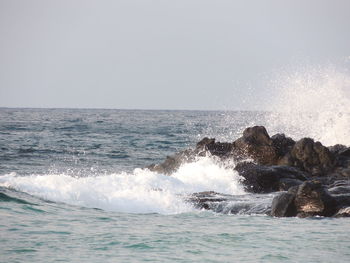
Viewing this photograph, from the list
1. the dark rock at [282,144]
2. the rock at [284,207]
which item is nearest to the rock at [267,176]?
the dark rock at [282,144]

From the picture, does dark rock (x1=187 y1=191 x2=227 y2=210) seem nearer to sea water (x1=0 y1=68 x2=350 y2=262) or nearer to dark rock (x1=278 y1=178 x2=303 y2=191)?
sea water (x1=0 y1=68 x2=350 y2=262)

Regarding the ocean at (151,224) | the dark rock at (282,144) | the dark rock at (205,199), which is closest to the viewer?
the ocean at (151,224)

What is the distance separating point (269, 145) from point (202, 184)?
3.01 m

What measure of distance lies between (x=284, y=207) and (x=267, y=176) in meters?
4.47

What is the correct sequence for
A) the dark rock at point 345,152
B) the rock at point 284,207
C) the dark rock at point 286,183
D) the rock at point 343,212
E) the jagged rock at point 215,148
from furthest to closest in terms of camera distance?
1. the dark rock at point 345,152
2. the jagged rock at point 215,148
3. the dark rock at point 286,183
4. the rock at point 284,207
5. the rock at point 343,212

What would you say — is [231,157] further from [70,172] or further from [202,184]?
[70,172]

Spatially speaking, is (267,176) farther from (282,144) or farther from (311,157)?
(282,144)

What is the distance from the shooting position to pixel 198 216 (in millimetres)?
14695

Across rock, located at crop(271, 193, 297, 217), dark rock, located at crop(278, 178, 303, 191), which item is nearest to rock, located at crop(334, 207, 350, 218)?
rock, located at crop(271, 193, 297, 217)

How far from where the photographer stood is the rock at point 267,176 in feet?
61.7

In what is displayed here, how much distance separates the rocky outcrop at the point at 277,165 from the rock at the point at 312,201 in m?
0.03

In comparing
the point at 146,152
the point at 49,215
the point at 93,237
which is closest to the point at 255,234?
the point at 93,237

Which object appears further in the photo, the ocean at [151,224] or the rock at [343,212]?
the rock at [343,212]

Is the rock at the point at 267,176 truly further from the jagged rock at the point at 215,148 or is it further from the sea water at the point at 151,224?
the jagged rock at the point at 215,148
